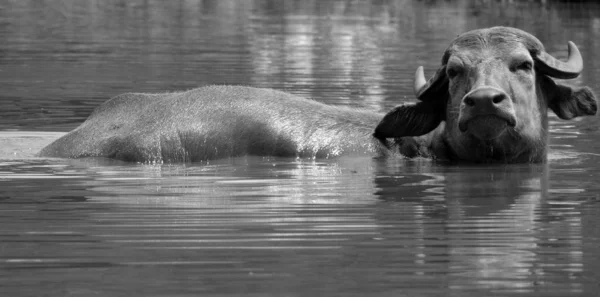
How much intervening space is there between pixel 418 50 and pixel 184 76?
7.74m

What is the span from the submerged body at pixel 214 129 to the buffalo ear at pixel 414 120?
225 millimetres

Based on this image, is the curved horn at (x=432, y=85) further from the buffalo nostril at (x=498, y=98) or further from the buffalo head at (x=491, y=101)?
the buffalo nostril at (x=498, y=98)

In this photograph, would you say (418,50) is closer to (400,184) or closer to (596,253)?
(400,184)

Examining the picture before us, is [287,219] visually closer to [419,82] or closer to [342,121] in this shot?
[342,121]

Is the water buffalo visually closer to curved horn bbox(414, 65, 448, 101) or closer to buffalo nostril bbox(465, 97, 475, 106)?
curved horn bbox(414, 65, 448, 101)

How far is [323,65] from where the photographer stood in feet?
73.7

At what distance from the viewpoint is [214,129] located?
10961 millimetres

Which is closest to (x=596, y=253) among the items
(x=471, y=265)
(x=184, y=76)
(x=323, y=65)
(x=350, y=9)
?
(x=471, y=265)

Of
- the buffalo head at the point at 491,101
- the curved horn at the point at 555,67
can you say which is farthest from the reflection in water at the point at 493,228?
the curved horn at the point at 555,67

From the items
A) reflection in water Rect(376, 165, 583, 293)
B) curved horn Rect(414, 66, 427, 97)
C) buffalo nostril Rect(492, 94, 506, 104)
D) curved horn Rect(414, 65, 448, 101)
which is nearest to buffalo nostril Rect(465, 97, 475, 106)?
buffalo nostril Rect(492, 94, 506, 104)

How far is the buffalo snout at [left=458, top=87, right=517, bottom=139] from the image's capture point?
9.72m

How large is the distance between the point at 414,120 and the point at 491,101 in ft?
4.65

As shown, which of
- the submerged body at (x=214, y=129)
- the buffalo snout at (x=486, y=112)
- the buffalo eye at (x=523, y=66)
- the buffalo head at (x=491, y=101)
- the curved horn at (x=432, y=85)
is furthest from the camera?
the submerged body at (x=214, y=129)

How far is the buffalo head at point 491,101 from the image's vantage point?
393 inches
